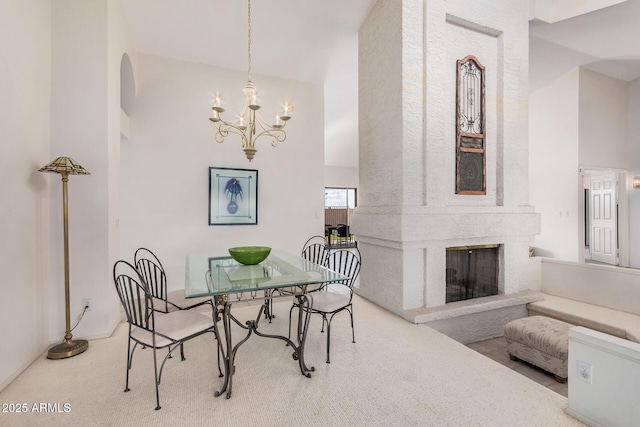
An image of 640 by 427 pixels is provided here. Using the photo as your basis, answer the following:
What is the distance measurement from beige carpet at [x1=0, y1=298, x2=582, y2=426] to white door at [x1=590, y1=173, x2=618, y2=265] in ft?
19.6

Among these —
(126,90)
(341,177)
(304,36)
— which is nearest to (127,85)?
(126,90)

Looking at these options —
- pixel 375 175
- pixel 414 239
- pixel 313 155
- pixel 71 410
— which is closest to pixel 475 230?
pixel 414 239

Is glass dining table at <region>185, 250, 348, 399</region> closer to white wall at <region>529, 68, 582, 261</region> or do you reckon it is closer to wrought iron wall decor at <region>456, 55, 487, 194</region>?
wrought iron wall decor at <region>456, 55, 487, 194</region>

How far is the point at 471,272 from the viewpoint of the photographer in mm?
3629

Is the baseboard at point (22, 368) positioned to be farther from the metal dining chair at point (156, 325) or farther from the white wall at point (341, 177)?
the white wall at point (341, 177)

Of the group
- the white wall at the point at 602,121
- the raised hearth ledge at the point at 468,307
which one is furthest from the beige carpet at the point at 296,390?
the white wall at the point at 602,121

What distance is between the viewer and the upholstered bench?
2.54 metres

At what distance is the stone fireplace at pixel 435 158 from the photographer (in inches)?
126

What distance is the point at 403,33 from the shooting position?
Result: 316 centimetres

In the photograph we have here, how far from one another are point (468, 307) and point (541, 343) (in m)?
0.72

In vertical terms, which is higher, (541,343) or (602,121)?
(602,121)

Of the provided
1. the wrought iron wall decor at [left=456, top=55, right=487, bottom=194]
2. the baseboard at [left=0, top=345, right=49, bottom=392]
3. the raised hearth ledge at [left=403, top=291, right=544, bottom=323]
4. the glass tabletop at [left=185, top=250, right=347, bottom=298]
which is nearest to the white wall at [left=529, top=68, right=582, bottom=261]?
the raised hearth ledge at [left=403, top=291, right=544, bottom=323]

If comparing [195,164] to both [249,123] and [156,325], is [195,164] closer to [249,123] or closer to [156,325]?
[249,123]

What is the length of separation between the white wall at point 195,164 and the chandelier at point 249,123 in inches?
6.1
